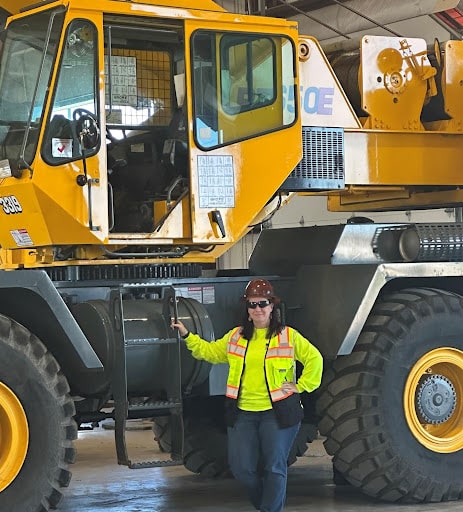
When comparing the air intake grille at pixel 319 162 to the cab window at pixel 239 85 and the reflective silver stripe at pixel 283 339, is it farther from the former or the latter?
the reflective silver stripe at pixel 283 339

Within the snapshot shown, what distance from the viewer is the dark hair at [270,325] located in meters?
7.20

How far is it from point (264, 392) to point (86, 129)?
1.95 meters

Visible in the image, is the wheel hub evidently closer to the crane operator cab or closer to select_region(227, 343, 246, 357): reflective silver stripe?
select_region(227, 343, 246, 357): reflective silver stripe

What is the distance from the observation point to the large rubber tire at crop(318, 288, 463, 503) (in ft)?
25.7

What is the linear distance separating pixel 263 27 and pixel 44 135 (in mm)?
1748

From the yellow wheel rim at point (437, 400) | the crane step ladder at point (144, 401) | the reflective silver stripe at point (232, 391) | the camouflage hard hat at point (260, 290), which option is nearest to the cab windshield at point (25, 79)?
the crane step ladder at point (144, 401)

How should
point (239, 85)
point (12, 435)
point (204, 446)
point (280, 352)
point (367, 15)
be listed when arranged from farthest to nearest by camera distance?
point (367, 15) < point (204, 446) < point (239, 85) < point (280, 352) < point (12, 435)

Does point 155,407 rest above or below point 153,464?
above

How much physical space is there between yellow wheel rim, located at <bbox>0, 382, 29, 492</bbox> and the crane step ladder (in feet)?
2.41

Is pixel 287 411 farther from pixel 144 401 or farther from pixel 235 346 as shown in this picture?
pixel 144 401

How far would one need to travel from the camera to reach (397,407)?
793 centimetres

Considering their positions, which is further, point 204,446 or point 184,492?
point 204,446

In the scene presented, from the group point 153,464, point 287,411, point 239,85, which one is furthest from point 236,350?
point 239,85

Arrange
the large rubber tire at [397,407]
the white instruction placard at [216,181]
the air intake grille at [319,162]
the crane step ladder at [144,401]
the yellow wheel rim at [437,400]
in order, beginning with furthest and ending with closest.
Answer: the air intake grille at [319,162], the yellow wheel rim at [437,400], the large rubber tire at [397,407], the white instruction placard at [216,181], the crane step ladder at [144,401]
